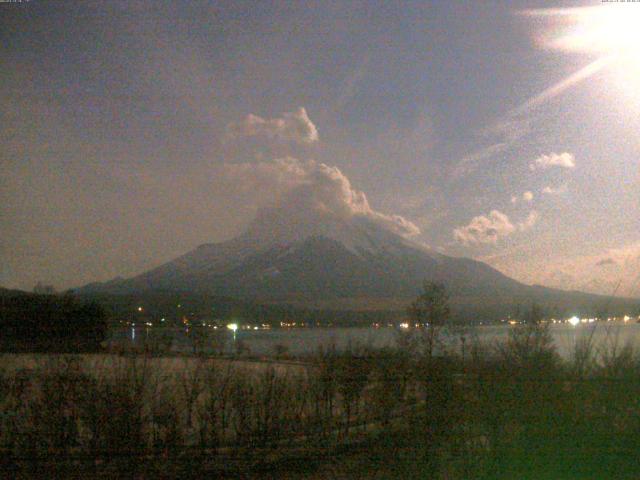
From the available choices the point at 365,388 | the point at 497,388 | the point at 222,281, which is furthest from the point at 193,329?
the point at 222,281

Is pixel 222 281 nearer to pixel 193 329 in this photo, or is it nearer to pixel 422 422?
pixel 193 329

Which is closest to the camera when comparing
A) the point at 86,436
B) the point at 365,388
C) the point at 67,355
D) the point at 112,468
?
the point at 112,468

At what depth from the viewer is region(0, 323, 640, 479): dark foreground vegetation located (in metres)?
8.05

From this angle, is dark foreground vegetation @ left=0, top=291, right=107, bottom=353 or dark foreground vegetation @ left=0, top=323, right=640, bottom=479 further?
dark foreground vegetation @ left=0, top=291, right=107, bottom=353

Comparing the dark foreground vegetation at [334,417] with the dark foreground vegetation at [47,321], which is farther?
the dark foreground vegetation at [47,321]

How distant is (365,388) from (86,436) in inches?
199

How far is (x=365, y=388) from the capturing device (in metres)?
12.3

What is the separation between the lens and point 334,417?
38.5ft

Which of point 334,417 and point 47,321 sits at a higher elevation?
point 47,321

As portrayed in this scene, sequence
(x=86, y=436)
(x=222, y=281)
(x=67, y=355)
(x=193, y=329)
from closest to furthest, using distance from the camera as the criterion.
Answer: (x=86, y=436)
(x=67, y=355)
(x=193, y=329)
(x=222, y=281)

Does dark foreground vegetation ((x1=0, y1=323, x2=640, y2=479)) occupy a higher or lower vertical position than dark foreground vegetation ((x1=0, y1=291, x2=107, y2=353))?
lower

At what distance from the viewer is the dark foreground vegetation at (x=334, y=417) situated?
317 inches

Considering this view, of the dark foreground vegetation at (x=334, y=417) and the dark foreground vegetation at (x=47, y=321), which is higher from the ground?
the dark foreground vegetation at (x=47, y=321)

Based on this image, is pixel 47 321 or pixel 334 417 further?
pixel 47 321
